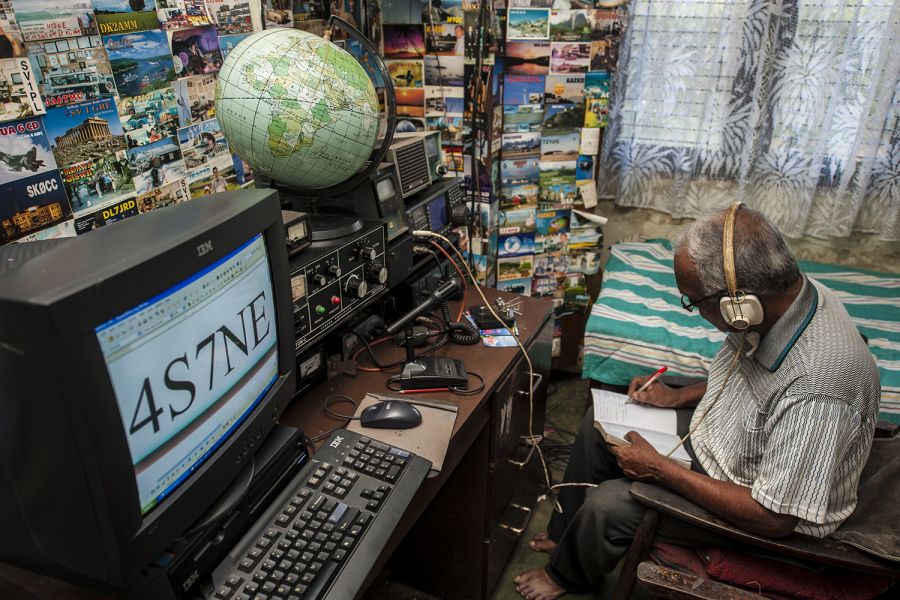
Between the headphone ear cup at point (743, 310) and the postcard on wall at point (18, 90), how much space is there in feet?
5.00

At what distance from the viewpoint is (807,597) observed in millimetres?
1378

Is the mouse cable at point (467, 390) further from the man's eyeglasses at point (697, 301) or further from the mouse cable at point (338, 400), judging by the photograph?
the man's eyeglasses at point (697, 301)

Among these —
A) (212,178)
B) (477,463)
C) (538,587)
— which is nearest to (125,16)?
(212,178)

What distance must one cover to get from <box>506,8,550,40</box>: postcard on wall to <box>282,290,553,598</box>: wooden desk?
115 cm

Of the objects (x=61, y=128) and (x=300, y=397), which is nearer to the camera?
(x=61, y=128)

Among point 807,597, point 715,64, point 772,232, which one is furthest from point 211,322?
point 715,64

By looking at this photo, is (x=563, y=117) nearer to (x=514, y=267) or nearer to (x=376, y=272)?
(x=514, y=267)

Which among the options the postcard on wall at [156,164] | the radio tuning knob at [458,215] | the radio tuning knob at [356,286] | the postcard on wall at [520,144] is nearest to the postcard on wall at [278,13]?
the postcard on wall at [156,164]

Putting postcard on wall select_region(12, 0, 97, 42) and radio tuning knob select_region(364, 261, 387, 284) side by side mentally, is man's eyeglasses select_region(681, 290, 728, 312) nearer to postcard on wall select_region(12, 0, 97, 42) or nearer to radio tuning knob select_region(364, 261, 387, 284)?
radio tuning knob select_region(364, 261, 387, 284)

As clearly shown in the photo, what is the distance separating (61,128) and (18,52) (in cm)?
16

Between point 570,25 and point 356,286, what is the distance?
166 centimetres

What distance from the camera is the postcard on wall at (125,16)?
1.32 meters

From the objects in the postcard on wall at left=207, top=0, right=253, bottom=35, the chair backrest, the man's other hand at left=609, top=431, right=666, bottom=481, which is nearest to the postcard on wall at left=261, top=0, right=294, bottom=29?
the postcard on wall at left=207, top=0, right=253, bottom=35

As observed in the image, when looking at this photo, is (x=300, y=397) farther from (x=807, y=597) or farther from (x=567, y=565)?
(x=807, y=597)
